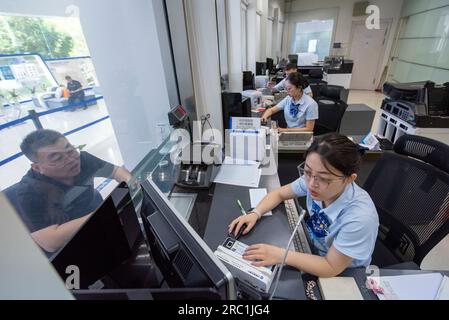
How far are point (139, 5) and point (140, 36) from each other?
7.9 inches

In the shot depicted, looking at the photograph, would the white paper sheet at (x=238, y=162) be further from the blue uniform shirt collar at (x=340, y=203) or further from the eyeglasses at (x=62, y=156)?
the eyeglasses at (x=62, y=156)

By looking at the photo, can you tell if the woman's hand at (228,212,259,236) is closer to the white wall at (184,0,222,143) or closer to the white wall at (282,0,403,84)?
the white wall at (184,0,222,143)

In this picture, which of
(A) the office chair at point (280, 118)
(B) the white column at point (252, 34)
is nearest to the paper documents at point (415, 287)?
(A) the office chair at point (280, 118)

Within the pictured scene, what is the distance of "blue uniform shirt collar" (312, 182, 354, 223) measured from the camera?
0.83 m

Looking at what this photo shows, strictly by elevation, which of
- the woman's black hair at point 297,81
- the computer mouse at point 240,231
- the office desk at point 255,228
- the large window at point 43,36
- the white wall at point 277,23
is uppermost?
the white wall at point 277,23

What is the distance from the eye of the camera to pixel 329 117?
8.27 ft

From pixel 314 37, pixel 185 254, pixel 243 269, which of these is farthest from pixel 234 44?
pixel 314 37

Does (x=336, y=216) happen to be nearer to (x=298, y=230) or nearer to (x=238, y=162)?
(x=298, y=230)

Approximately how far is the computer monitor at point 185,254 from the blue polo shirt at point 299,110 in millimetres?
2122

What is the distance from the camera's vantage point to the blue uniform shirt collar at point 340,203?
833 millimetres

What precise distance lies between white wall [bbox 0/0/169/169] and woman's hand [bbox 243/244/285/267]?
0.90 m

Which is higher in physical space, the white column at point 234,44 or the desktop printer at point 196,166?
the white column at point 234,44

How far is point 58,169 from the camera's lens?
2.48ft
